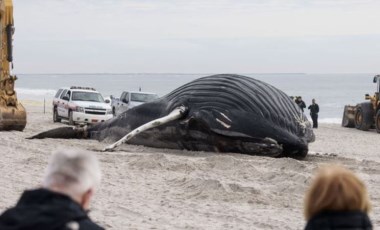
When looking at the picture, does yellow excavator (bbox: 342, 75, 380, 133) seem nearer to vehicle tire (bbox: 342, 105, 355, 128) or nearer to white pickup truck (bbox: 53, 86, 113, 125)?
vehicle tire (bbox: 342, 105, 355, 128)

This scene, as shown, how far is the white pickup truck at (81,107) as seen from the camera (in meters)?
31.0

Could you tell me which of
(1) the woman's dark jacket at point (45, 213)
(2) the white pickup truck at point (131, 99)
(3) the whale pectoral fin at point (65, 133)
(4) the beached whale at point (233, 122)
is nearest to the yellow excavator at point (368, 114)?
(2) the white pickup truck at point (131, 99)

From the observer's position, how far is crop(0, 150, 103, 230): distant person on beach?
3504 millimetres

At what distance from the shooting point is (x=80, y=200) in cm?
366

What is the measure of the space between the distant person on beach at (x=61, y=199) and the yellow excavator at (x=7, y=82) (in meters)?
19.4

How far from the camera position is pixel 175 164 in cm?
1487

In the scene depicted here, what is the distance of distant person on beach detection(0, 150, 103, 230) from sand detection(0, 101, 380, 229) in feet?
17.9

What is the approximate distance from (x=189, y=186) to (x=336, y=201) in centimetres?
903

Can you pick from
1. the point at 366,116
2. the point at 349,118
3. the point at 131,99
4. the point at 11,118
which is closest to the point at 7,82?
the point at 11,118

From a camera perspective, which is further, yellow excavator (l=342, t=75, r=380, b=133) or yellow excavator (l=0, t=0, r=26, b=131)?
yellow excavator (l=342, t=75, r=380, b=133)

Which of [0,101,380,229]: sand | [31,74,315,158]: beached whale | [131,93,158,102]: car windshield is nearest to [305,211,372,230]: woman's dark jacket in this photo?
[0,101,380,229]: sand

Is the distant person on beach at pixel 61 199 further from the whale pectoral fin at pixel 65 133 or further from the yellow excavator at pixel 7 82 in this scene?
the yellow excavator at pixel 7 82

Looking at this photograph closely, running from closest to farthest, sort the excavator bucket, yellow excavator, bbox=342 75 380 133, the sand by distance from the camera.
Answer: the sand
the excavator bucket
yellow excavator, bbox=342 75 380 133

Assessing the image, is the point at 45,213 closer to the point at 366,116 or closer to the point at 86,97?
the point at 86,97
